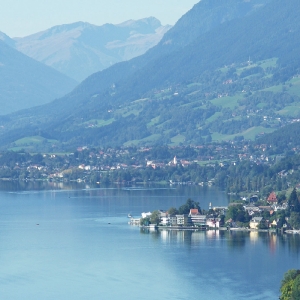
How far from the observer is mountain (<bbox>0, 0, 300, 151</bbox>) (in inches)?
4747

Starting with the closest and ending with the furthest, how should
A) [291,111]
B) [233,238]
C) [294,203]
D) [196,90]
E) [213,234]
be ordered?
1. [233,238]
2. [213,234]
3. [294,203]
4. [291,111]
5. [196,90]

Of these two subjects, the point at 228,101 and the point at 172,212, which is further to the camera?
the point at 228,101

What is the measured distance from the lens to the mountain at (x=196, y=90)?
396 feet

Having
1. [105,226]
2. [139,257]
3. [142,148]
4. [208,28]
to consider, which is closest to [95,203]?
[105,226]

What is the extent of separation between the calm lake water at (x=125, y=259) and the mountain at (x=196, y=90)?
2211 inches

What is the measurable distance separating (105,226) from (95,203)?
39.5 ft

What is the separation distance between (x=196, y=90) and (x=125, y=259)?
89.0m

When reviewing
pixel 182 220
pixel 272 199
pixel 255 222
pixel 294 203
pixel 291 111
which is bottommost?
pixel 255 222

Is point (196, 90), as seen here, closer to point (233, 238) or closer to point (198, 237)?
point (198, 237)

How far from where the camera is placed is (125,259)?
46250mm

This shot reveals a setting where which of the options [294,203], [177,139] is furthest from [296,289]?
[177,139]

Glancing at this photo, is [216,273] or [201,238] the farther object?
[201,238]

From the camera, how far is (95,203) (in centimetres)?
6888

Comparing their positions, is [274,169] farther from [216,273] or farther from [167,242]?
[216,273]
